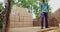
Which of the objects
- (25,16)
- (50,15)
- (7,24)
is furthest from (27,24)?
(7,24)

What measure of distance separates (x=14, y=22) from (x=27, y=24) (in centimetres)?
92

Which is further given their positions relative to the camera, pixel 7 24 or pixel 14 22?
pixel 14 22

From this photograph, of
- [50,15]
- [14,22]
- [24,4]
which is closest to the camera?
[14,22]

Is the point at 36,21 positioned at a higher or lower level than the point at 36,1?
lower

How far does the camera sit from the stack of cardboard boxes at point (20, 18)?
11.7 meters

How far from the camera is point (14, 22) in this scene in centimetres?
1170

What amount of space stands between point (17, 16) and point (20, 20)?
313 mm

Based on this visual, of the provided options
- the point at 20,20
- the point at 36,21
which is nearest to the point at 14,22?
the point at 20,20

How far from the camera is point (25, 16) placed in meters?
12.2

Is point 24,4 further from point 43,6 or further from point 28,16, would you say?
point 43,6

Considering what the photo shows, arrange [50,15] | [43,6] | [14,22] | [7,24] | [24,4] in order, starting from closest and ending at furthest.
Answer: [7,24], [43,6], [14,22], [50,15], [24,4]

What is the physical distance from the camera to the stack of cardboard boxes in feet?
38.3

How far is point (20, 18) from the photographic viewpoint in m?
12.0

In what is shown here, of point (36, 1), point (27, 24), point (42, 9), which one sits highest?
point (36, 1)
